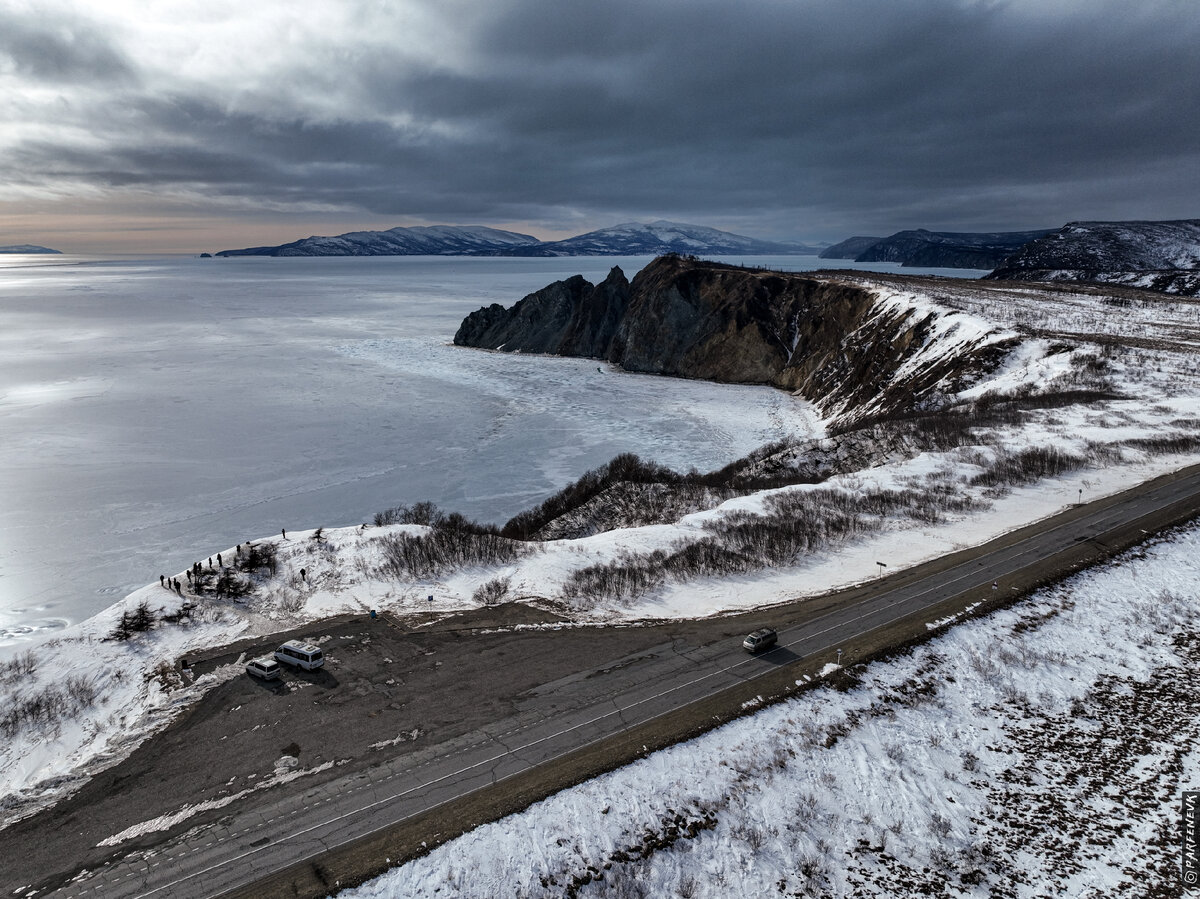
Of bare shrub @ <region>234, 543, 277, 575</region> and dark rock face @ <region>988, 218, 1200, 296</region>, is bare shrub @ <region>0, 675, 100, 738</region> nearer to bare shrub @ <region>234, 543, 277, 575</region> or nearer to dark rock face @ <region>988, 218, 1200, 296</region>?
bare shrub @ <region>234, 543, 277, 575</region>

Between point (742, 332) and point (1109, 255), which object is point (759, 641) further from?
point (1109, 255)

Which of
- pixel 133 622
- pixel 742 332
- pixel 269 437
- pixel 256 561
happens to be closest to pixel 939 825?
pixel 133 622

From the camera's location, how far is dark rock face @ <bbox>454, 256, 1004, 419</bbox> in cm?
6931

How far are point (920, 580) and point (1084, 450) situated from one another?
22.0m

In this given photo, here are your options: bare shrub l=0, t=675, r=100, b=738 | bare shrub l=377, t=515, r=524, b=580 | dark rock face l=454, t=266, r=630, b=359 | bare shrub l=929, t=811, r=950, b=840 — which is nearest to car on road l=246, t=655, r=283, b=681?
bare shrub l=0, t=675, r=100, b=738

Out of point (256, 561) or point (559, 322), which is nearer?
point (256, 561)

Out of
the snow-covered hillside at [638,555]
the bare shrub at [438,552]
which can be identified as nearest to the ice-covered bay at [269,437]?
the snow-covered hillside at [638,555]

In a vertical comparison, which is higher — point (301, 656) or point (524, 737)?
point (301, 656)

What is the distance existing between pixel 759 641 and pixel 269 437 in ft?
170

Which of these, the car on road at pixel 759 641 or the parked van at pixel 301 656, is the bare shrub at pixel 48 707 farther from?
the car on road at pixel 759 641

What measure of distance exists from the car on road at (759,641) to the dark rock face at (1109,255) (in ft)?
542

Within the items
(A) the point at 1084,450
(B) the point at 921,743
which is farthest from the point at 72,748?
(A) the point at 1084,450

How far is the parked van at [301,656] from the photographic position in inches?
841

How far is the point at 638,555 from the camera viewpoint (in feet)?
98.5
